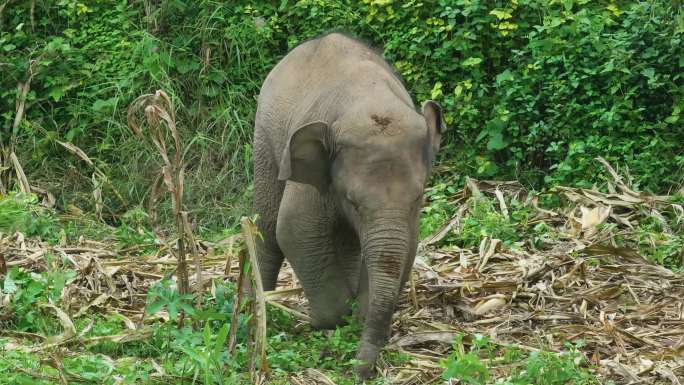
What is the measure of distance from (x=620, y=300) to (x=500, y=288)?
2.37 feet

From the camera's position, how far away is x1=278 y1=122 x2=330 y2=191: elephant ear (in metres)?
6.68

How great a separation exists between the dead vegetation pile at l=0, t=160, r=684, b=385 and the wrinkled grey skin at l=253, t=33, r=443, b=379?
0.33m

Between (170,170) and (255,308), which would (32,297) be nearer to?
(170,170)

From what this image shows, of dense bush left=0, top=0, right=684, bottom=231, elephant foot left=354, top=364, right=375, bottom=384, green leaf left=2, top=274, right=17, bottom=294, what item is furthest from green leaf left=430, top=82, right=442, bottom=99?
elephant foot left=354, top=364, right=375, bottom=384

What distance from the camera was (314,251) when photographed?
23.2ft

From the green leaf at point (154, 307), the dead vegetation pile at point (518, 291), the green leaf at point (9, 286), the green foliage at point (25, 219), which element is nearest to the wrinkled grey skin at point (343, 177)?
the dead vegetation pile at point (518, 291)

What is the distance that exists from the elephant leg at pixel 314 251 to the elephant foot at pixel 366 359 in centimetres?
86

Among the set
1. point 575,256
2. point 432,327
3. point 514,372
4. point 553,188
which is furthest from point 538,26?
point 514,372

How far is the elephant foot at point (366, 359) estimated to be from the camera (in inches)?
245

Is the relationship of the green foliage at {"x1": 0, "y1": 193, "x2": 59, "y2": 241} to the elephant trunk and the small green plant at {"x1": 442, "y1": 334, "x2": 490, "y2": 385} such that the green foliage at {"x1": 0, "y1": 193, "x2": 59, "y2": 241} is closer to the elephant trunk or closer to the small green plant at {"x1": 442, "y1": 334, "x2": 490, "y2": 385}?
the elephant trunk

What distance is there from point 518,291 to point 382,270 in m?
1.79

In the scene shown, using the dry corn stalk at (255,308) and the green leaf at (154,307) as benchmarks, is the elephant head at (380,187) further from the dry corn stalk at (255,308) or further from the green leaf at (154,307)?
the green leaf at (154,307)

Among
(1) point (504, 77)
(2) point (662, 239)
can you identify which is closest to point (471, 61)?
(1) point (504, 77)

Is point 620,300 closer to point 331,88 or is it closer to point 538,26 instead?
point 331,88
